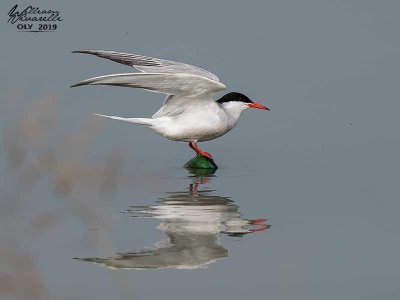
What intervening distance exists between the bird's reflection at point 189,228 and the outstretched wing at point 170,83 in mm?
738

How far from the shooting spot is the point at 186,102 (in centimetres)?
695

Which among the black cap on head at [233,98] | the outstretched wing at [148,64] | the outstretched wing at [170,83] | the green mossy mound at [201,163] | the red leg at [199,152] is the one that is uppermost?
the outstretched wing at [148,64]

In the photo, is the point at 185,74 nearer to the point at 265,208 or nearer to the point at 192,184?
the point at 192,184

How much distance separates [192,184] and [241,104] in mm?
1286

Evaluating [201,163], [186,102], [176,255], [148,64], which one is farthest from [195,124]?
[176,255]

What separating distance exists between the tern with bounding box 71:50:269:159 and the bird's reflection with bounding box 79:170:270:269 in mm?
709

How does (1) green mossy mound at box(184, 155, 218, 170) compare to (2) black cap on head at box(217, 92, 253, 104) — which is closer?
(1) green mossy mound at box(184, 155, 218, 170)

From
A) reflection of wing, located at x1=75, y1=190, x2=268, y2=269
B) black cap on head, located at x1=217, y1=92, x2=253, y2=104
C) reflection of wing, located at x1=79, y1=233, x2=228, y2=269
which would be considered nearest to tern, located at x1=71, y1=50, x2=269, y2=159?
black cap on head, located at x1=217, y1=92, x2=253, y2=104

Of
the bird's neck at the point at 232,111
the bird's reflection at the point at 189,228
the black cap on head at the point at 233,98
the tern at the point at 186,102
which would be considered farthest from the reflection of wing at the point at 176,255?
the black cap on head at the point at 233,98

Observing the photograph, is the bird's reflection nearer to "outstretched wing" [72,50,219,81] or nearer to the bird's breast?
the bird's breast

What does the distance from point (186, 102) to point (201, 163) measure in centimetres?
51

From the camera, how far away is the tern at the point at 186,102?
6441 mm

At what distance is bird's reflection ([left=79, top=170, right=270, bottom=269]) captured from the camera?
4109mm

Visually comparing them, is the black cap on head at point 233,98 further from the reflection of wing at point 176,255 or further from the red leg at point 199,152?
the reflection of wing at point 176,255
